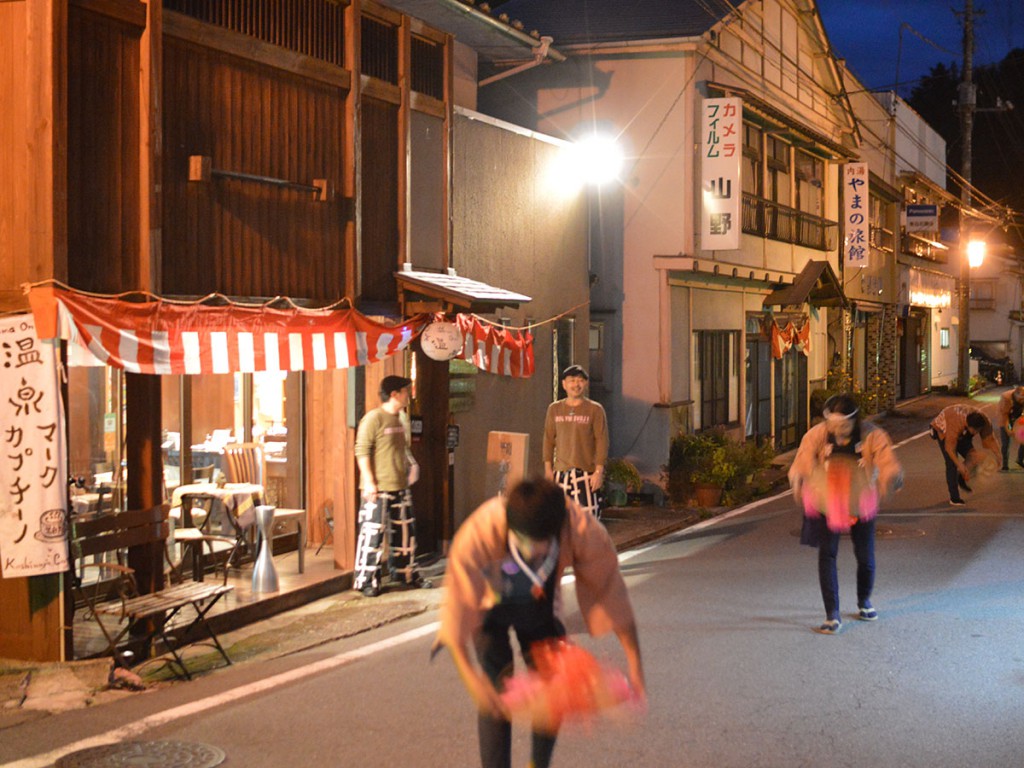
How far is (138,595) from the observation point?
916 cm

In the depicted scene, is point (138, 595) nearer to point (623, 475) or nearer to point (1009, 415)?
point (623, 475)

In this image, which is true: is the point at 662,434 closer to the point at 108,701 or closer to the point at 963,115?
the point at 108,701

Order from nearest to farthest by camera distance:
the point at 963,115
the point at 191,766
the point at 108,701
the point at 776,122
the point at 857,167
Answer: the point at 191,766 < the point at 108,701 < the point at 776,122 < the point at 857,167 < the point at 963,115

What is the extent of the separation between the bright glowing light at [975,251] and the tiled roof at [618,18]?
22.7 meters

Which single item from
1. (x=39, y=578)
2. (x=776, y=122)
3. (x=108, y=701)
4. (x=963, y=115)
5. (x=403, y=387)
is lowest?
(x=108, y=701)

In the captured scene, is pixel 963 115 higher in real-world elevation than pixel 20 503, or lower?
higher

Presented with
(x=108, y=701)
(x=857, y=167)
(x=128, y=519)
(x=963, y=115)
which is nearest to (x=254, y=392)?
(x=128, y=519)

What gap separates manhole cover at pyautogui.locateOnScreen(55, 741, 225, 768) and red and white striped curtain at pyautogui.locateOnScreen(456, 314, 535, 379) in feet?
21.1

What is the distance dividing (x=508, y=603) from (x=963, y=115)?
40469mm

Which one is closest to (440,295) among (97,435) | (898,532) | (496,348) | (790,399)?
(496,348)

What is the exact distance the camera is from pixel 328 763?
21.0 ft

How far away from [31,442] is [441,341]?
15.0 ft

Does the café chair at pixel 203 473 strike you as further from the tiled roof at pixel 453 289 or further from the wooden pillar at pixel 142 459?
the tiled roof at pixel 453 289

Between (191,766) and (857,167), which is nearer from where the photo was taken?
(191,766)
